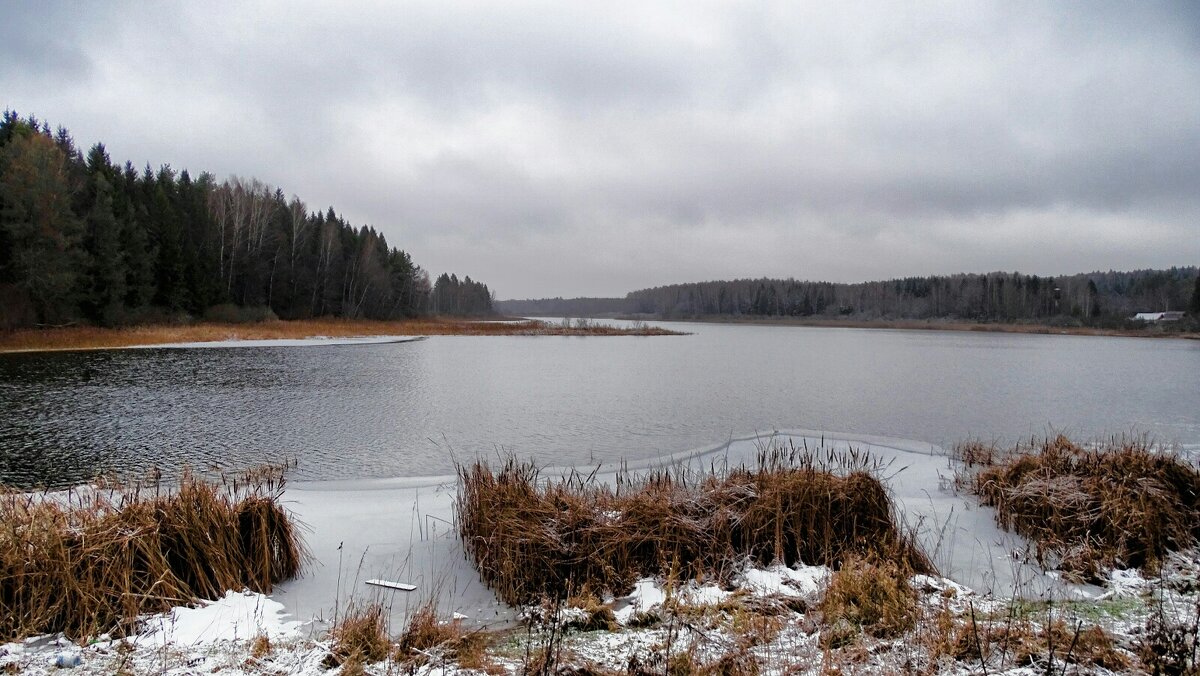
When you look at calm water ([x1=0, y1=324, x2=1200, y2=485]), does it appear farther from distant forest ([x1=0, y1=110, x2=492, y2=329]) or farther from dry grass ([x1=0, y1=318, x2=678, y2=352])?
distant forest ([x1=0, y1=110, x2=492, y2=329])

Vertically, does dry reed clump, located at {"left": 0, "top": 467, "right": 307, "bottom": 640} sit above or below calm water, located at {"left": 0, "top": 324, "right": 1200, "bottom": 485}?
above

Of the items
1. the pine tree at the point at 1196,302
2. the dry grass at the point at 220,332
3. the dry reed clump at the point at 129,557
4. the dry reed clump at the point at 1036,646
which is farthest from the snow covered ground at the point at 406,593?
the pine tree at the point at 1196,302

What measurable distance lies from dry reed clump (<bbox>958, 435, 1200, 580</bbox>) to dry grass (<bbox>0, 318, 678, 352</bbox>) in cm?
3841

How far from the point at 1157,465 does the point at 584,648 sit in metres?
7.67

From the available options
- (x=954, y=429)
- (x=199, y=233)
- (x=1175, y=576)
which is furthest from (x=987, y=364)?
(x=199, y=233)

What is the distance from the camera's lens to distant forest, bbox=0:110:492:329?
32031mm

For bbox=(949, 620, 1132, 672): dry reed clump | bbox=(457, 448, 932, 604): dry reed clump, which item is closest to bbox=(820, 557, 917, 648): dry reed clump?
bbox=(949, 620, 1132, 672): dry reed clump

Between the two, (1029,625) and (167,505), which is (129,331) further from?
(1029,625)

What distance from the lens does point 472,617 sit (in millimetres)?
4969

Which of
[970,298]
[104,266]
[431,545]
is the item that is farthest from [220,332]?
[970,298]

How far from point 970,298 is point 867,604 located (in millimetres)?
118724

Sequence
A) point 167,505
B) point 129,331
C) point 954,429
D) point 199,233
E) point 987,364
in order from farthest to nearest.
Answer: point 199,233, point 129,331, point 987,364, point 954,429, point 167,505

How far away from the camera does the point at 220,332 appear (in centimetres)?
3966

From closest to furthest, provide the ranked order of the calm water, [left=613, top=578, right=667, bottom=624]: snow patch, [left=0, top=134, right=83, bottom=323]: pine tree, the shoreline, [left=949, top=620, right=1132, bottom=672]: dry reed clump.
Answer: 1. [left=949, top=620, right=1132, bottom=672]: dry reed clump
2. [left=613, top=578, right=667, bottom=624]: snow patch
3. the calm water
4. [left=0, top=134, right=83, bottom=323]: pine tree
5. the shoreline
